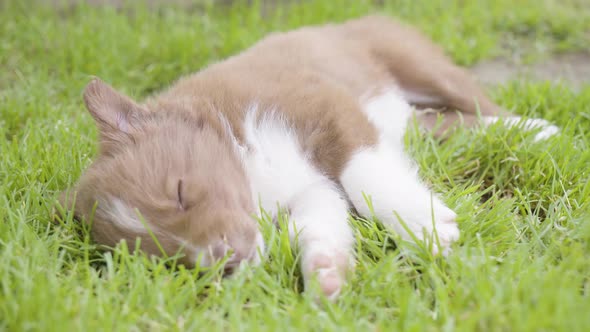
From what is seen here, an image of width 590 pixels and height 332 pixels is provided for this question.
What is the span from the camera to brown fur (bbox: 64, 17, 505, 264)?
2.32 meters

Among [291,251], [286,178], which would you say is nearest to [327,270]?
[291,251]

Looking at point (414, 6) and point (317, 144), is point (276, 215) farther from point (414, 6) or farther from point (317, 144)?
point (414, 6)

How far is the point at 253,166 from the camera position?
8.90 feet

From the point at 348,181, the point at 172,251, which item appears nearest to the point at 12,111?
the point at 172,251

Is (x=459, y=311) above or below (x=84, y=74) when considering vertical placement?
below

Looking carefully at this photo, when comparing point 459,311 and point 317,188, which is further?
point 317,188

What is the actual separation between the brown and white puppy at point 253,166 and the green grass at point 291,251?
11 centimetres

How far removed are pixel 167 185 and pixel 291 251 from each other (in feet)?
1.99

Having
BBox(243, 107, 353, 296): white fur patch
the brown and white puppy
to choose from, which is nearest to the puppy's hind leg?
the brown and white puppy

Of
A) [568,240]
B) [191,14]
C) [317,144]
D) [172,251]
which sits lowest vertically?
[568,240]

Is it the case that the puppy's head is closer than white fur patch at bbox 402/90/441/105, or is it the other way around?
the puppy's head

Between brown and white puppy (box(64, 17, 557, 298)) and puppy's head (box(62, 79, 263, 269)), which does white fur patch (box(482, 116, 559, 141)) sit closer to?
brown and white puppy (box(64, 17, 557, 298))

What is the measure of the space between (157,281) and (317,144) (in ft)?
3.54

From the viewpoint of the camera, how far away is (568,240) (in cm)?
231
